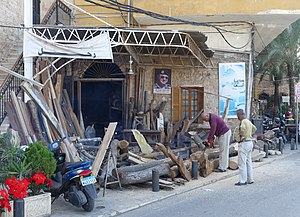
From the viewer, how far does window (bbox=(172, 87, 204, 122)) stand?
19.7m

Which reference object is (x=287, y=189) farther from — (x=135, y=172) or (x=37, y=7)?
(x=37, y=7)

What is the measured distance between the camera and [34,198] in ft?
24.6

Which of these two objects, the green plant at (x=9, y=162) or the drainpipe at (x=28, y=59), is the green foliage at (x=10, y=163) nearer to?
the green plant at (x=9, y=162)

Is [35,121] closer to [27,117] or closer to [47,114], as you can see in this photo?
[27,117]

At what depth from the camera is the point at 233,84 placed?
19.0 meters

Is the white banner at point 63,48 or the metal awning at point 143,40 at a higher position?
the metal awning at point 143,40

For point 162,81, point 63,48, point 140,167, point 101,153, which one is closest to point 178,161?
point 140,167

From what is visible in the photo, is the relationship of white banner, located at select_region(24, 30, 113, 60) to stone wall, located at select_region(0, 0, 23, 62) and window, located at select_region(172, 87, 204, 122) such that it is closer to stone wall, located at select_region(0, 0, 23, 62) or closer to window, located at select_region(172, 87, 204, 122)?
stone wall, located at select_region(0, 0, 23, 62)

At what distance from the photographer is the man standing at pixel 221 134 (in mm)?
12422

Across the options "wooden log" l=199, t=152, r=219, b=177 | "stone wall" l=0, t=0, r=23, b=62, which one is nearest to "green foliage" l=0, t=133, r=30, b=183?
"wooden log" l=199, t=152, r=219, b=177

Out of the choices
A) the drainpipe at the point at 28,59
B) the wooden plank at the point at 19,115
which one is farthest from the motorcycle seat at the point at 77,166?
the drainpipe at the point at 28,59

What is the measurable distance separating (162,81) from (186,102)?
1423 mm

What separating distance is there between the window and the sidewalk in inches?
311

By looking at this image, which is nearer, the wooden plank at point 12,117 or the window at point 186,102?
the wooden plank at point 12,117
